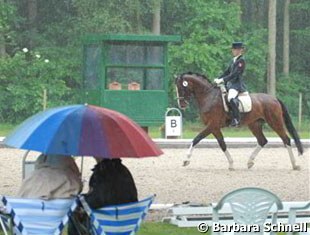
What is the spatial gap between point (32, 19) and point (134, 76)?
1594cm

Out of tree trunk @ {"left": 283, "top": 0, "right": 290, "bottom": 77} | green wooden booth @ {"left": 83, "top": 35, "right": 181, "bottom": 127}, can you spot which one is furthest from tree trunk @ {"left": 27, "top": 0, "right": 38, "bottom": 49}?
green wooden booth @ {"left": 83, "top": 35, "right": 181, "bottom": 127}

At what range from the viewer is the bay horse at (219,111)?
1738 cm

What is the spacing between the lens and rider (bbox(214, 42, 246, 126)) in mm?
17109

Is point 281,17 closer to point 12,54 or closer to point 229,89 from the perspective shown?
point 12,54

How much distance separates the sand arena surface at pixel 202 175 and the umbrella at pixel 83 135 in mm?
5154

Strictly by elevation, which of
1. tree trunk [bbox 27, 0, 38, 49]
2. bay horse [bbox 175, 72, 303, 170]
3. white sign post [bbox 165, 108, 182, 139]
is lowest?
white sign post [bbox 165, 108, 182, 139]

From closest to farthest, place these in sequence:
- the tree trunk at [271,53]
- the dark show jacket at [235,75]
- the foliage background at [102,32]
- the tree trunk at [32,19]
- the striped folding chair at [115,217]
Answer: the striped folding chair at [115,217]
the dark show jacket at [235,75]
the foliage background at [102,32]
the tree trunk at [271,53]
the tree trunk at [32,19]

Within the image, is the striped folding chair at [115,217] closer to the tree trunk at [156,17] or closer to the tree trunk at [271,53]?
the tree trunk at [156,17]

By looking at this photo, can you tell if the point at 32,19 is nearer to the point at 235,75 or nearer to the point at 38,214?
the point at 235,75

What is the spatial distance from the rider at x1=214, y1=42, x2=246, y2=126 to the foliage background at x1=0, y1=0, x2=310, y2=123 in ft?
50.8

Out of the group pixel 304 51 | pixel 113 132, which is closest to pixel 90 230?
pixel 113 132

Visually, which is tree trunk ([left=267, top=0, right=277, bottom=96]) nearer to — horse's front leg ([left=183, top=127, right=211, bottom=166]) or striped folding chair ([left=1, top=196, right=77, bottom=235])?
horse's front leg ([left=183, top=127, right=211, bottom=166])

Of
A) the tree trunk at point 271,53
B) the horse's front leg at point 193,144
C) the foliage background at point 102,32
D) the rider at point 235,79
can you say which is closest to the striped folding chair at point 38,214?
the horse's front leg at point 193,144

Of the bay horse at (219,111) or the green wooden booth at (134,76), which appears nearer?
the bay horse at (219,111)
